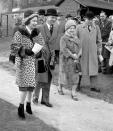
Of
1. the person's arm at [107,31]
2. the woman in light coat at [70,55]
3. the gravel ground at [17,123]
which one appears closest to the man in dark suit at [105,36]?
the person's arm at [107,31]

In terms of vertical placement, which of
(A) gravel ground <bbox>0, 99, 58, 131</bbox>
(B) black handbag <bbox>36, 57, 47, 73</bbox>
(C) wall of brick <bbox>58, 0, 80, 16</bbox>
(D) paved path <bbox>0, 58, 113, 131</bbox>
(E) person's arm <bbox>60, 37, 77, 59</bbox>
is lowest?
(D) paved path <bbox>0, 58, 113, 131</bbox>

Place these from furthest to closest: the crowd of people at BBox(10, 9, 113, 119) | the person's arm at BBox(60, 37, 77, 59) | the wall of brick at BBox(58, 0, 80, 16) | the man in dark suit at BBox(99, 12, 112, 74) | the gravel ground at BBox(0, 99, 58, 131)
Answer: the wall of brick at BBox(58, 0, 80, 16)
the man in dark suit at BBox(99, 12, 112, 74)
the person's arm at BBox(60, 37, 77, 59)
the crowd of people at BBox(10, 9, 113, 119)
the gravel ground at BBox(0, 99, 58, 131)

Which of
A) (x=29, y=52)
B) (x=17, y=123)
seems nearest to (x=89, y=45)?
(x=29, y=52)

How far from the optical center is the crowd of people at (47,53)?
6047 millimetres

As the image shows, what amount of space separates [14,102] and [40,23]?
1683mm

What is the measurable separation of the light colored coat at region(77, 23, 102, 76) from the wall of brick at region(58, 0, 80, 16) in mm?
15948

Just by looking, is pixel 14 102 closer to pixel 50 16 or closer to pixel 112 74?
pixel 50 16

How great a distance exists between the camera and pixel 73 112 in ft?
22.0

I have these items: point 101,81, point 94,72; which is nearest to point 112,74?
point 101,81

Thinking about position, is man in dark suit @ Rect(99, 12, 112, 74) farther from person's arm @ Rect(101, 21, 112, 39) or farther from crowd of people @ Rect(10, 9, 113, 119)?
crowd of people @ Rect(10, 9, 113, 119)

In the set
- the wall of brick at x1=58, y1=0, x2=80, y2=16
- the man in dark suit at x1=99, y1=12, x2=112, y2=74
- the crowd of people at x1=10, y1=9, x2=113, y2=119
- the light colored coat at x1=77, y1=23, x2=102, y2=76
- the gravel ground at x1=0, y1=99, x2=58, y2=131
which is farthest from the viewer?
the wall of brick at x1=58, y1=0, x2=80, y2=16

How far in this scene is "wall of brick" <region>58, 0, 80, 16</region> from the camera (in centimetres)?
2478

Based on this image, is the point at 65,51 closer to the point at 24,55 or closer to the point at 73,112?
the point at 73,112

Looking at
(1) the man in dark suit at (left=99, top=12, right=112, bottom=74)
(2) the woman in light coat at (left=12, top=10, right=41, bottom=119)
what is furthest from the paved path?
(1) the man in dark suit at (left=99, top=12, right=112, bottom=74)
